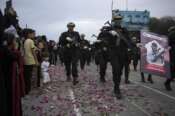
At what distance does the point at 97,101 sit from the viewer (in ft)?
35.8

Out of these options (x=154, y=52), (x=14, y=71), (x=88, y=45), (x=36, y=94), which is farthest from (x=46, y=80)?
(x=88, y=45)

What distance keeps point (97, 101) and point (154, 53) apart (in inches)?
144

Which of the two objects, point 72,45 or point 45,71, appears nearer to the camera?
point 72,45

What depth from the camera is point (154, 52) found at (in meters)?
13.7

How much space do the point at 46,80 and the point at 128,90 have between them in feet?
11.8

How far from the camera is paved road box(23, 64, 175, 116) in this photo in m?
9.50

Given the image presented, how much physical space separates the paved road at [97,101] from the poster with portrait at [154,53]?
25.9 inches

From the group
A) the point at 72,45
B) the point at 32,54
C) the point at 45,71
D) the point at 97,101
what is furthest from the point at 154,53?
the point at 45,71

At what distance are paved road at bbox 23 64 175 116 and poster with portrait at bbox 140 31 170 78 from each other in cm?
66

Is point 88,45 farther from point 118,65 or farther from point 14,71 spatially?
point 14,71

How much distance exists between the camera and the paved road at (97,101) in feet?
31.2

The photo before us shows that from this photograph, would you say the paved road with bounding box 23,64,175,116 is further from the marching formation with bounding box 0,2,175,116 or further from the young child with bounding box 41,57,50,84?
the young child with bounding box 41,57,50,84

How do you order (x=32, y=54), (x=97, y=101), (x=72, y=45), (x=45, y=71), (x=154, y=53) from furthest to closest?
1. (x=45, y=71)
2. (x=72, y=45)
3. (x=154, y=53)
4. (x=32, y=54)
5. (x=97, y=101)

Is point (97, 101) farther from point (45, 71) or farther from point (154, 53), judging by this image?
point (45, 71)
